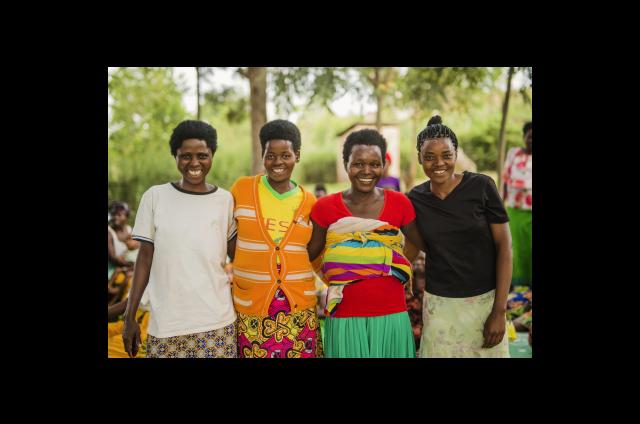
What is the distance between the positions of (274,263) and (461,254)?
107 cm

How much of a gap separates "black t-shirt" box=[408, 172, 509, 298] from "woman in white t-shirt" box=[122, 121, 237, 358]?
4.04ft

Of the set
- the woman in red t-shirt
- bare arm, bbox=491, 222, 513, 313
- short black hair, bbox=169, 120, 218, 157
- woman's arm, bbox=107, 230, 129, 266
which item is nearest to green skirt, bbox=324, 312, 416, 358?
the woman in red t-shirt

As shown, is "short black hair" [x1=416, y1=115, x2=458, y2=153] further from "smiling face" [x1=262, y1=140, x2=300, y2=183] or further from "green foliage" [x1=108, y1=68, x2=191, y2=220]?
"green foliage" [x1=108, y1=68, x2=191, y2=220]

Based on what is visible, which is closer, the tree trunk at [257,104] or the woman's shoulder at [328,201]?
the woman's shoulder at [328,201]

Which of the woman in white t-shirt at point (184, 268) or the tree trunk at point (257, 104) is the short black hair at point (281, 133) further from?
the tree trunk at point (257, 104)

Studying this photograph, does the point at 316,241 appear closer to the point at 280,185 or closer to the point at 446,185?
the point at 280,185

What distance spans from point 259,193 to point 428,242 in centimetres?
103

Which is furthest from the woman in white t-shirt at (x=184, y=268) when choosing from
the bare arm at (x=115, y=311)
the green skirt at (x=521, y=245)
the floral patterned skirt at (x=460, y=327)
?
the green skirt at (x=521, y=245)

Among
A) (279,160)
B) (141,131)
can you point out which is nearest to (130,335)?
(279,160)

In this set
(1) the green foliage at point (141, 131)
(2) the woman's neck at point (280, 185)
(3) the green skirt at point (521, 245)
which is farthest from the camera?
(1) the green foliage at point (141, 131)

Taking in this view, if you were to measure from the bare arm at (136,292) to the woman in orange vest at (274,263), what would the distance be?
0.50m

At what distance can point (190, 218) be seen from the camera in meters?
2.81

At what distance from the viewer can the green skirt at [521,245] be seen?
5.87 meters

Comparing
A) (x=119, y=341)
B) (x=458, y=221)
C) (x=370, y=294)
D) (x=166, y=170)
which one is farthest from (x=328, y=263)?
(x=166, y=170)
